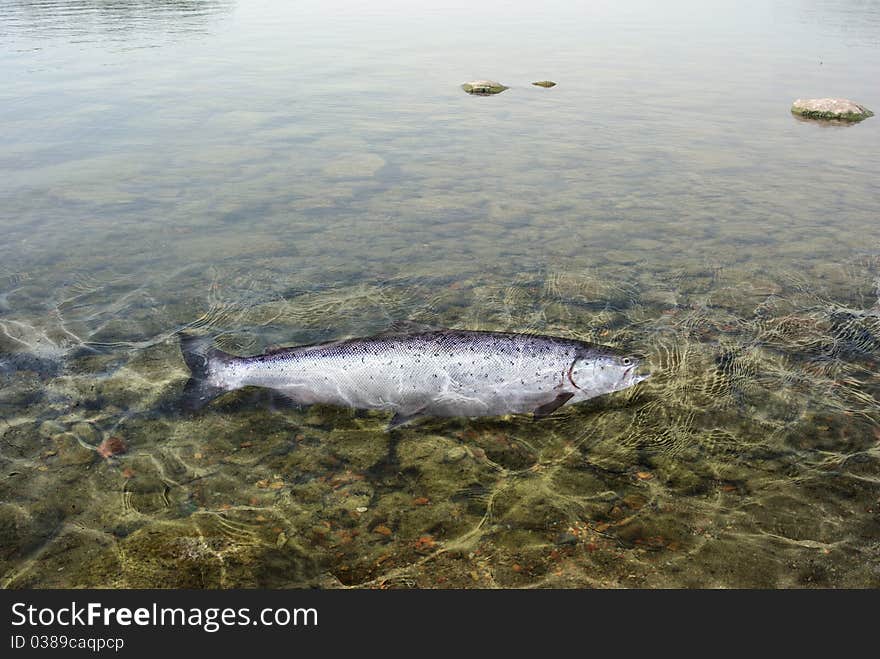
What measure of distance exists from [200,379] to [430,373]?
2449 mm

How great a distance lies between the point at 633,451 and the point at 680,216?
26.6 ft

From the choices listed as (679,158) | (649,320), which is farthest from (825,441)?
(679,158)

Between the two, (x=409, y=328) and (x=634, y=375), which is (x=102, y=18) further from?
(x=634, y=375)

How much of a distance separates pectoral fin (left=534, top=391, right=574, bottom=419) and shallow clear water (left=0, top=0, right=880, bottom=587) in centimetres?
14

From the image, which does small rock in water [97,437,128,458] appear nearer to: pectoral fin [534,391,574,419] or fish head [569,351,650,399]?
pectoral fin [534,391,574,419]

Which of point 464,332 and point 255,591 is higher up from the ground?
point 464,332

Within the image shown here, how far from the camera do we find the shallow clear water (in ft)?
17.3

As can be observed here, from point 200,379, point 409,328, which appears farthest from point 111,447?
point 409,328

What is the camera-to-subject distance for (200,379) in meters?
6.98

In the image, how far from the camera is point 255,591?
480 centimetres

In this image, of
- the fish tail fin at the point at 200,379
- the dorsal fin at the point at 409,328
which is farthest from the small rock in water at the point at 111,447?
the dorsal fin at the point at 409,328

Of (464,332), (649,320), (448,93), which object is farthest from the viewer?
(448,93)

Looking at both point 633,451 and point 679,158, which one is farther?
point 679,158

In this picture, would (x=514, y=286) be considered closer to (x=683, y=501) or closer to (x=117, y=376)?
(x=683, y=501)
